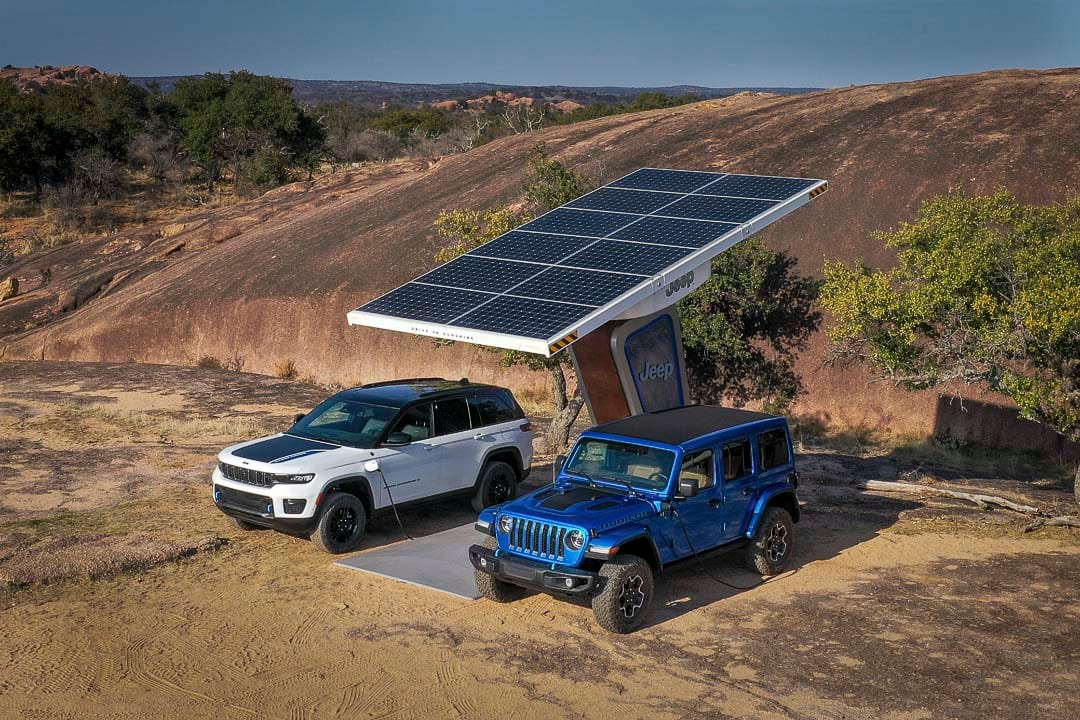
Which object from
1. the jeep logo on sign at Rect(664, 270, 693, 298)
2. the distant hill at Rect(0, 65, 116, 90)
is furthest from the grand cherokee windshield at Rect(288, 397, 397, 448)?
the distant hill at Rect(0, 65, 116, 90)

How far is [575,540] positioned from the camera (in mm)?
10555

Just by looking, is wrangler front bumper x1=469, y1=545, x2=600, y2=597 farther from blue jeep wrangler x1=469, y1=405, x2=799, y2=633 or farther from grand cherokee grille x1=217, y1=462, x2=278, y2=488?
grand cherokee grille x1=217, y1=462, x2=278, y2=488

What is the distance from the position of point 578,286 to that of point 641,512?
3.43m

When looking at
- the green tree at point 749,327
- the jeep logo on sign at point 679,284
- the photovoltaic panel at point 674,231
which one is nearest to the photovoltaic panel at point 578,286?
the jeep logo on sign at point 679,284

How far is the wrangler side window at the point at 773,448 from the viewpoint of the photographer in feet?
41.3

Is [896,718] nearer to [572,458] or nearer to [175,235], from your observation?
[572,458]

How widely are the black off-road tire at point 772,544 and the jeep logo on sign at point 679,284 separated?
9.42ft

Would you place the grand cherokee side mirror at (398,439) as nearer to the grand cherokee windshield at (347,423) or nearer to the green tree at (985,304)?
the grand cherokee windshield at (347,423)

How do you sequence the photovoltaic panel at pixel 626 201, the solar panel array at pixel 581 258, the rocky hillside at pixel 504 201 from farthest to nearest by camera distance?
the rocky hillside at pixel 504 201
the photovoltaic panel at pixel 626 201
the solar panel array at pixel 581 258

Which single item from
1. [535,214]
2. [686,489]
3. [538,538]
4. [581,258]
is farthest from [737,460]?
[535,214]

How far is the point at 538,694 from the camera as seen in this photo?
9.32 metres

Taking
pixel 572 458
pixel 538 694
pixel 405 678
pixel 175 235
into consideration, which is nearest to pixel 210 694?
pixel 405 678

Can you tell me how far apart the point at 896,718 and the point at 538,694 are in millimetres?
2922

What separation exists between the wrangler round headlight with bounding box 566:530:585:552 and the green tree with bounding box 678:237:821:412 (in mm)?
12450
